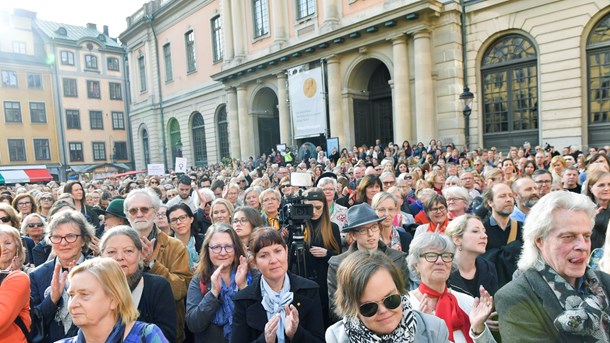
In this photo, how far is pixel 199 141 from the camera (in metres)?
31.6

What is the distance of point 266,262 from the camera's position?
288 cm

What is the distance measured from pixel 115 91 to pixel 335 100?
36.2 m

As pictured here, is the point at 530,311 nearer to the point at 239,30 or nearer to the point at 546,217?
the point at 546,217

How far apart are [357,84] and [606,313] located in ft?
60.7

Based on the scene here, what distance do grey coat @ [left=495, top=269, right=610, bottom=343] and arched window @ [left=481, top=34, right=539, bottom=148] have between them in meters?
14.9

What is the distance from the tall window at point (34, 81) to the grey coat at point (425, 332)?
47.9m

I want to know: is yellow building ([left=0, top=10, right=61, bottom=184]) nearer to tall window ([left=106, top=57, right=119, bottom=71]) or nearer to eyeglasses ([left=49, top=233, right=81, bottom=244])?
tall window ([left=106, top=57, right=119, bottom=71])

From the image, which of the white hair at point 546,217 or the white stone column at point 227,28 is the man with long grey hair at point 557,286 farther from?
the white stone column at point 227,28

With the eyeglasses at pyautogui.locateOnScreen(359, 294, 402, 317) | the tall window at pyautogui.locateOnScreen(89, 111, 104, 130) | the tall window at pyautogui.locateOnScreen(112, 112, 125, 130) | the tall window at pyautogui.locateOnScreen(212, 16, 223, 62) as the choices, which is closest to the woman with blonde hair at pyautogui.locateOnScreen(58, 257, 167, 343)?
the eyeglasses at pyautogui.locateOnScreen(359, 294, 402, 317)

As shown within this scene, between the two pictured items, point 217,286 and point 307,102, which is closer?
point 217,286

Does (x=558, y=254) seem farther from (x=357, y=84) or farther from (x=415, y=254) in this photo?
(x=357, y=84)

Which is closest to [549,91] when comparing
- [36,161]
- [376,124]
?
[376,124]

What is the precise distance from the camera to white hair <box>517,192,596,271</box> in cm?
197

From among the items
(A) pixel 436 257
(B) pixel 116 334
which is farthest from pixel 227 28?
(B) pixel 116 334
